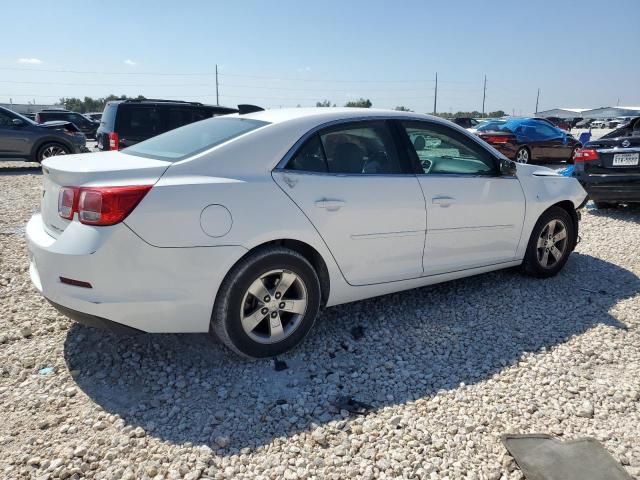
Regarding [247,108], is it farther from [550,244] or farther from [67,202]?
[550,244]

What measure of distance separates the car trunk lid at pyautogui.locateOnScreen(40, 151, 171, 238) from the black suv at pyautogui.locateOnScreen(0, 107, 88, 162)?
11.2 m

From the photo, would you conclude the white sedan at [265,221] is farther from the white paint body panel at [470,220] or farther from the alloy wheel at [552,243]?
the alloy wheel at [552,243]

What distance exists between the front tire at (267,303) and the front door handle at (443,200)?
115 cm

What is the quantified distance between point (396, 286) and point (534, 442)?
149 centimetres

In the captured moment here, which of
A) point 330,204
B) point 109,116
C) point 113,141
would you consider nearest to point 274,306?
point 330,204

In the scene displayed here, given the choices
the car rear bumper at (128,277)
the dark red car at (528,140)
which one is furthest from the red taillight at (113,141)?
the dark red car at (528,140)

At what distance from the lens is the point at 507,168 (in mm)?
4328

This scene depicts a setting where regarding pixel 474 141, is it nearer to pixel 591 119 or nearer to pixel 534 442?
pixel 534 442

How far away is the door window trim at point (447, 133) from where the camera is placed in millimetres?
3836

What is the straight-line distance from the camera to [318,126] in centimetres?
345

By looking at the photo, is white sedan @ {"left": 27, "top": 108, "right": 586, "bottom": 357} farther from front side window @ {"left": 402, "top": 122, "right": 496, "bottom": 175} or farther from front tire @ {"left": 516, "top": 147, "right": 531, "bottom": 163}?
front tire @ {"left": 516, "top": 147, "right": 531, "bottom": 163}

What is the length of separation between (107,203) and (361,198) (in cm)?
159

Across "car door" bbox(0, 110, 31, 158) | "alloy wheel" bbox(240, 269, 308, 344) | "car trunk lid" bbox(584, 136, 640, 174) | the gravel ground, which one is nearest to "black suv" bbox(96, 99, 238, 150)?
"car door" bbox(0, 110, 31, 158)

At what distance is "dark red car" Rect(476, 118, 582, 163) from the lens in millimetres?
14086
